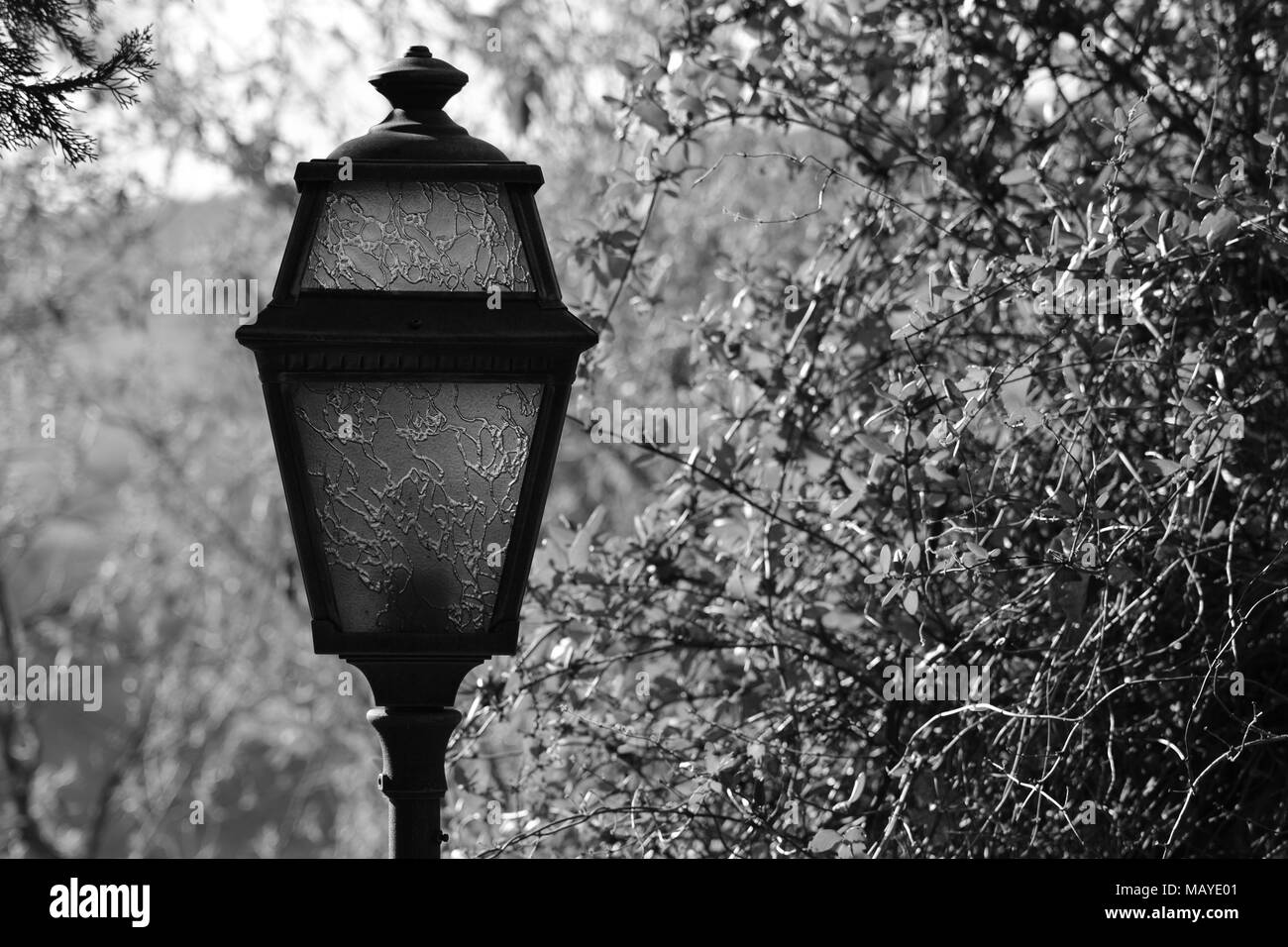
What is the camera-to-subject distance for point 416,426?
8.29ft

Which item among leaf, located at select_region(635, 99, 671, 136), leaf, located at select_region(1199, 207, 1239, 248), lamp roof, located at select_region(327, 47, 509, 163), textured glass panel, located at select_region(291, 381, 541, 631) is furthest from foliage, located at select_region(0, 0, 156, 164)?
leaf, located at select_region(1199, 207, 1239, 248)

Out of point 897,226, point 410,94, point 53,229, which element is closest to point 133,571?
point 53,229

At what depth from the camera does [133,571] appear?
58.7 feet

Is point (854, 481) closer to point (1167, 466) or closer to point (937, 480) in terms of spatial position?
point (937, 480)

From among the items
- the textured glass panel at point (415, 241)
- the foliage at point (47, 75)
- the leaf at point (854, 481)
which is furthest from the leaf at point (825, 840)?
the foliage at point (47, 75)

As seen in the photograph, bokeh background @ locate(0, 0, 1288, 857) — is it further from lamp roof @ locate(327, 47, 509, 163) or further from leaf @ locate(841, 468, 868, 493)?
lamp roof @ locate(327, 47, 509, 163)

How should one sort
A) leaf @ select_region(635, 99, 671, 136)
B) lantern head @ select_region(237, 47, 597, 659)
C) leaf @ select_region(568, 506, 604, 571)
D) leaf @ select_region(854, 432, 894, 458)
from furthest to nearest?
leaf @ select_region(635, 99, 671, 136), leaf @ select_region(568, 506, 604, 571), leaf @ select_region(854, 432, 894, 458), lantern head @ select_region(237, 47, 597, 659)

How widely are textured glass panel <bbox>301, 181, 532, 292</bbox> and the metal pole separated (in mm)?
624

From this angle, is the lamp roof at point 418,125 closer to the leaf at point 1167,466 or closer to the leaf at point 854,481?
the leaf at point 854,481

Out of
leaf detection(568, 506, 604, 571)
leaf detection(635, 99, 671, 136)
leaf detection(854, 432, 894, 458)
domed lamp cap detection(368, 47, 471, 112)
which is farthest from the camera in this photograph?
leaf detection(635, 99, 671, 136)

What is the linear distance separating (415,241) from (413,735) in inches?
32.0

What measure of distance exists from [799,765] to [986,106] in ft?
6.57

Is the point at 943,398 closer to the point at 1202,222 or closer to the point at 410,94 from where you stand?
the point at 1202,222

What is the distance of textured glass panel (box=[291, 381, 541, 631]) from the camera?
2.53 meters
